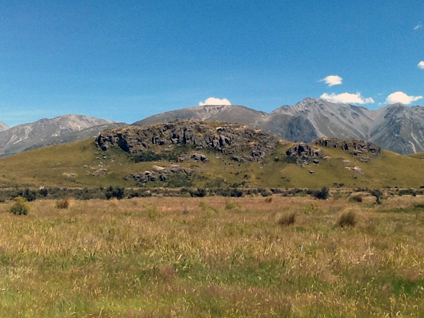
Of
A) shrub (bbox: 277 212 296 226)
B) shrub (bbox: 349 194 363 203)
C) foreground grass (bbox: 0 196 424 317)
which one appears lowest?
shrub (bbox: 349 194 363 203)

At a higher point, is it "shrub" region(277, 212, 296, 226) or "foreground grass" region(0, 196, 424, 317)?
"foreground grass" region(0, 196, 424, 317)

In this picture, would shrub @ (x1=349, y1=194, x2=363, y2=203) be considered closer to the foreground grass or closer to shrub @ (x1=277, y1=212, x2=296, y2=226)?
shrub @ (x1=277, y1=212, x2=296, y2=226)

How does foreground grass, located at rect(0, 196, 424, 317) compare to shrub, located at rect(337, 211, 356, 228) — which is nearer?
foreground grass, located at rect(0, 196, 424, 317)

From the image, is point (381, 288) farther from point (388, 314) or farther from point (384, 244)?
point (384, 244)

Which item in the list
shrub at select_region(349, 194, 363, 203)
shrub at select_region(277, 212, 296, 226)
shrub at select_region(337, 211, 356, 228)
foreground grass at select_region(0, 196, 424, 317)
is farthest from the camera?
shrub at select_region(349, 194, 363, 203)

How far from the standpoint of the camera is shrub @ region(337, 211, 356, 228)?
16.5 m

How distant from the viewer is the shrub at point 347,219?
16547 mm

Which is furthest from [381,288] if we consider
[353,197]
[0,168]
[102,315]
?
[0,168]

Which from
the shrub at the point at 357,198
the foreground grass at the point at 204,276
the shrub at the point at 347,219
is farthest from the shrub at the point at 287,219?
the shrub at the point at 357,198

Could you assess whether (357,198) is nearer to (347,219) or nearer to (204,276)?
(347,219)

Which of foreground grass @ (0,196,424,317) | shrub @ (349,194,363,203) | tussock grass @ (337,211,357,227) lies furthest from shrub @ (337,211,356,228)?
shrub @ (349,194,363,203)

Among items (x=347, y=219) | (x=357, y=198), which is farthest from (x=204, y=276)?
(x=357, y=198)

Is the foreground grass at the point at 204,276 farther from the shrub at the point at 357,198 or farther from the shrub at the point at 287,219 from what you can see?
the shrub at the point at 357,198

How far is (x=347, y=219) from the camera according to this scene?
1669 cm
